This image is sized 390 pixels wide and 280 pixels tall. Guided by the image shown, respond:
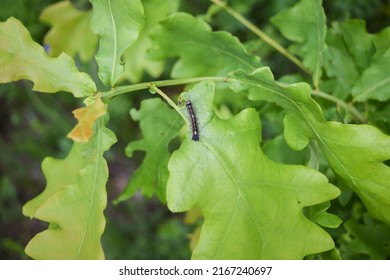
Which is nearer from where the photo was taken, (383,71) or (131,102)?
(383,71)

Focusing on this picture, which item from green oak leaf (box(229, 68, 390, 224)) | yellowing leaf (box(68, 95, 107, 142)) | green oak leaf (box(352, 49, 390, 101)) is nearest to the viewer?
yellowing leaf (box(68, 95, 107, 142))

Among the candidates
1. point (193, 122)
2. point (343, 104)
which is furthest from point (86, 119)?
point (343, 104)

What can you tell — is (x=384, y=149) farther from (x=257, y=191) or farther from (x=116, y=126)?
(x=116, y=126)

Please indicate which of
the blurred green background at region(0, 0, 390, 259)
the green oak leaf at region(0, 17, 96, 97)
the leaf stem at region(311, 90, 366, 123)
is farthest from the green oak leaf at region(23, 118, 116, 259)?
the blurred green background at region(0, 0, 390, 259)

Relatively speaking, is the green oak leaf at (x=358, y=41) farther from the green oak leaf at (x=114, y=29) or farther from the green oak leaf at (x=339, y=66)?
the green oak leaf at (x=114, y=29)

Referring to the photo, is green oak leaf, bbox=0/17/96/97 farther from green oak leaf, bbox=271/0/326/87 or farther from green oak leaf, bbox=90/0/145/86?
green oak leaf, bbox=271/0/326/87
